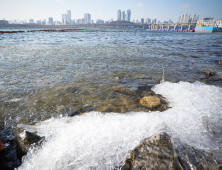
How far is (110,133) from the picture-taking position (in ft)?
8.62

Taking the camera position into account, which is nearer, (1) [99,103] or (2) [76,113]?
(2) [76,113]

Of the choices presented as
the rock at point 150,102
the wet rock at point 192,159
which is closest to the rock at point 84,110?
the rock at point 150,102

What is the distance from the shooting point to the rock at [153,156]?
172 cm

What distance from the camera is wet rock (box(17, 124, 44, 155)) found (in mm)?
2301

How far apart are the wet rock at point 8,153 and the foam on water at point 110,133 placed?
19cm

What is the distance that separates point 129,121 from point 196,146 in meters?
1.41

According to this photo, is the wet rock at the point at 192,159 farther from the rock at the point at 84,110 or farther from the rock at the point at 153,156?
the rock at the point at 84,110

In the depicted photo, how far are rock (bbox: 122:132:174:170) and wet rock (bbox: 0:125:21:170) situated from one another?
6.47ft

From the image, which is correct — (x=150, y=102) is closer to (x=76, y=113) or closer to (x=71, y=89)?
(x=76, y=113)

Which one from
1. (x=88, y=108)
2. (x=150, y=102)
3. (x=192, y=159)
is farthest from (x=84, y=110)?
(x=192, y=159)

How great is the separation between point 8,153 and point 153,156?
2.69m

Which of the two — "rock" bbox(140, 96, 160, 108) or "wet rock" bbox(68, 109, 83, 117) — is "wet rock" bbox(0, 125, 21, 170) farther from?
"rock" bbox(140, 96, 160, 108)

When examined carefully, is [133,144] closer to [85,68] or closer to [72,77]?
[72,77]

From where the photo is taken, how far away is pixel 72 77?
6086 millimetres
